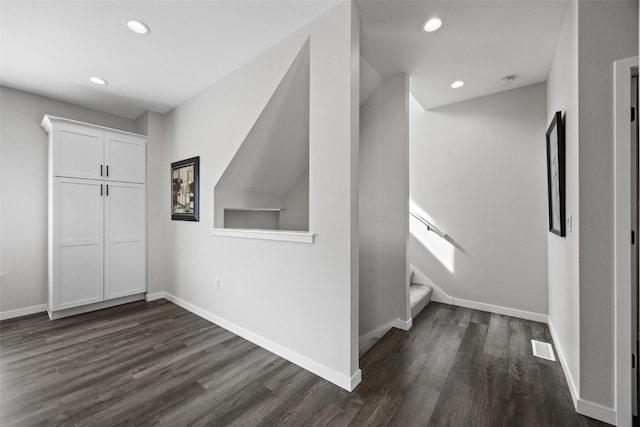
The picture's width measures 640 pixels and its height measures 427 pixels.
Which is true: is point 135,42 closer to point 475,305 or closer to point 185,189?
point 185,189

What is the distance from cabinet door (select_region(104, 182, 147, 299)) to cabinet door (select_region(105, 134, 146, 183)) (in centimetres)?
11

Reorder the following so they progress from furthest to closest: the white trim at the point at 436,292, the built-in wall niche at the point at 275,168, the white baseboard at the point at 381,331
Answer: the white trim at the point at 436,292, the white baseboard at the point at 381,331, the built-in wall niche at the point at 275,168

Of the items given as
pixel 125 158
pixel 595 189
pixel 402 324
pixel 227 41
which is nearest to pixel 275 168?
pixel 227 41

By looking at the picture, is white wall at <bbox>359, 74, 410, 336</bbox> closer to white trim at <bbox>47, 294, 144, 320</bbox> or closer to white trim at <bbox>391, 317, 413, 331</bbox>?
white trim at <bbox>391, 317, 413, 331</bbox>

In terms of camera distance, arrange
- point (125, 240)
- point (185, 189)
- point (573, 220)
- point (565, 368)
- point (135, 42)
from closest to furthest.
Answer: point (573, 220), point (565, 368), point (135, 42), point (185, 189), point (125, 240)

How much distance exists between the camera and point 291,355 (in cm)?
218

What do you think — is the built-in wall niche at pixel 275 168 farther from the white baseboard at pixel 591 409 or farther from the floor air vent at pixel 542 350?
the white baseboard at pixel 591 409

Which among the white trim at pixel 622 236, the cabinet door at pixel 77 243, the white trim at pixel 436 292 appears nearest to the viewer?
the white trim at pixel 622 236

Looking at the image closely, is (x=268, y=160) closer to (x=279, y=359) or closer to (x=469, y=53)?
(x=279, y=359)

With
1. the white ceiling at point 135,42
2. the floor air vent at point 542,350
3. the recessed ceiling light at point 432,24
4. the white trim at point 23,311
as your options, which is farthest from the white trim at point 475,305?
the white trim at point 23,311

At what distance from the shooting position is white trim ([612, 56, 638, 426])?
1.48 meters

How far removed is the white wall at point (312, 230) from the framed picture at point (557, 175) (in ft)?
4.88

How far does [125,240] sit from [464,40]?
14.2ft

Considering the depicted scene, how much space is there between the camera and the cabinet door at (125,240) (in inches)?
134
